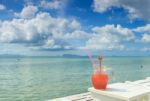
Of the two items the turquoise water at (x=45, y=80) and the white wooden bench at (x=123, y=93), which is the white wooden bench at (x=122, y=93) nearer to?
the white wooden bench at (x=123, y=93)

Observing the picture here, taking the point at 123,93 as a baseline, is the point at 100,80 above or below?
above

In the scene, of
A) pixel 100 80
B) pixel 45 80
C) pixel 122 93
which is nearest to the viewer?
pixel 122 93

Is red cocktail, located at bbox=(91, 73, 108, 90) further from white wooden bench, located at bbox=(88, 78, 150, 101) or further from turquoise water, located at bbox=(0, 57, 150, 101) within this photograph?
turquoise water, located at bbox=(0, 57, 150, 101)

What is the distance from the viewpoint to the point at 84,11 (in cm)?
1766

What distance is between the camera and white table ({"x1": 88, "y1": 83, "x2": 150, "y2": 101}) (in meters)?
1.99

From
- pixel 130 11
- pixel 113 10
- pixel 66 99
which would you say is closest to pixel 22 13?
pixel 113 10

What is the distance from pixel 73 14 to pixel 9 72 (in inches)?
267

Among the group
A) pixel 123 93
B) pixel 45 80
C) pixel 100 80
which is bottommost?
pixel 45 80

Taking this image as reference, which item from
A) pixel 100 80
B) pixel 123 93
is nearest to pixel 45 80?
pixel 100 80

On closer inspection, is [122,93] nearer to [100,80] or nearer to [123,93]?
[123,93]

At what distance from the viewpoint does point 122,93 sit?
2.06 metres

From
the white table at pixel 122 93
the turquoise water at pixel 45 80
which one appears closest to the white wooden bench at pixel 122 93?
the white table at pixel 122 93

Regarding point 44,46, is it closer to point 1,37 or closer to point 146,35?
point 1,37

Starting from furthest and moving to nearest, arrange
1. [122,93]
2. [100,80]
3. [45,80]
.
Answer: [45,80], [100,80], [122,93]
